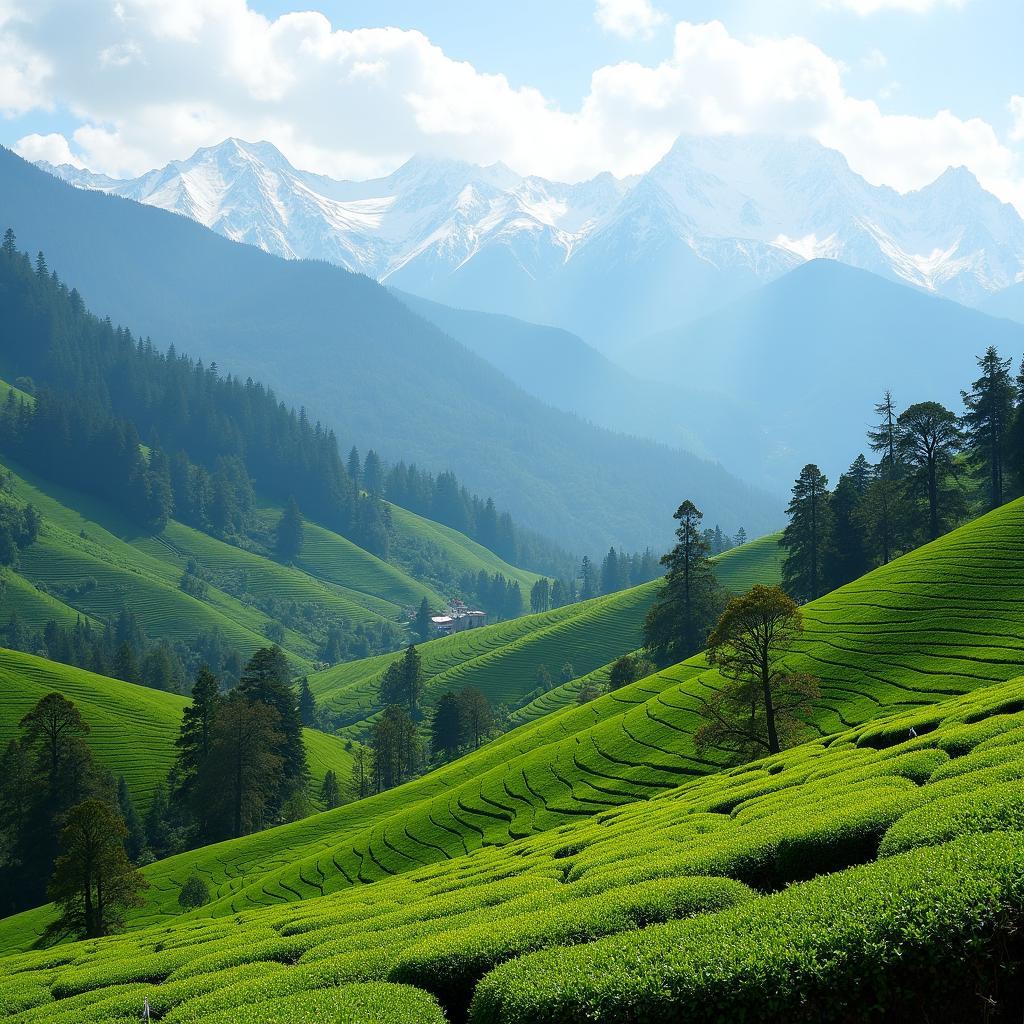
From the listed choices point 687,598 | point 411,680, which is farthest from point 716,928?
point 411,680

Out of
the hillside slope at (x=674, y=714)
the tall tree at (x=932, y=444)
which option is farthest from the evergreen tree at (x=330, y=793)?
the tall tree at (x=932, y=444)

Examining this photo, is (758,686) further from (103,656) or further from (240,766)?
(103,656)

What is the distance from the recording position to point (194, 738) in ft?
320

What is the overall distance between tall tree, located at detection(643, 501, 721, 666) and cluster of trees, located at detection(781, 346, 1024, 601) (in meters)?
15.4

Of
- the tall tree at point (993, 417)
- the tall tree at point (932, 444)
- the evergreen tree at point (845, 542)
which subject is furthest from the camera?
the evergreen tree at point (845, 542)

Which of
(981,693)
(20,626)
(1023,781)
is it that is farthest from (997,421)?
(20,626)

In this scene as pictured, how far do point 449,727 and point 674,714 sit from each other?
64.9 metres

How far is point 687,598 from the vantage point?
92.4m

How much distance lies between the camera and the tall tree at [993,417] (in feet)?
305

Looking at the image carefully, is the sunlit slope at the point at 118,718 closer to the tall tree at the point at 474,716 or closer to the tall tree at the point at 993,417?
Answer: the tall tree at the point at 474,716

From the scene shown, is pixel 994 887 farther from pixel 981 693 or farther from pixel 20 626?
pixel 20 626

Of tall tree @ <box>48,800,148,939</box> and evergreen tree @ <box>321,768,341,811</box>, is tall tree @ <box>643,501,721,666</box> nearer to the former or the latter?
evergreen tree @ <box>321,768,341,811</box>

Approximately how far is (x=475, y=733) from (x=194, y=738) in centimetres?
3994

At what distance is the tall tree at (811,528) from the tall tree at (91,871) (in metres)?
75.0
